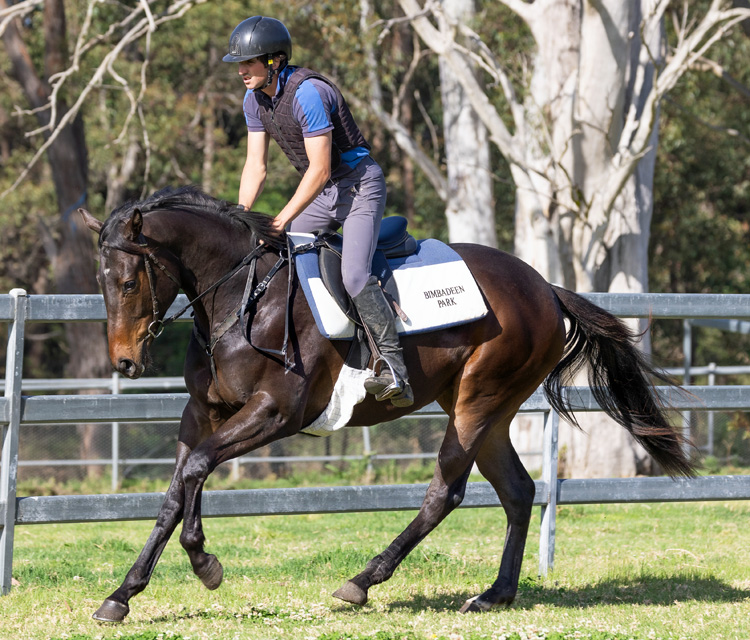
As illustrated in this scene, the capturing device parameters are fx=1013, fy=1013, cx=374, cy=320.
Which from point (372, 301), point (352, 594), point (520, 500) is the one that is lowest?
point (352, 594)

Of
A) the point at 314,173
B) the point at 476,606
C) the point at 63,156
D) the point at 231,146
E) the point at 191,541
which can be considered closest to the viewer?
the point at 191,541

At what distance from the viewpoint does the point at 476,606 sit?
529cm

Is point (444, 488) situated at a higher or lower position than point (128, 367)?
lower

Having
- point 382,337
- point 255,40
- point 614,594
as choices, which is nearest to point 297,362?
point 382,337

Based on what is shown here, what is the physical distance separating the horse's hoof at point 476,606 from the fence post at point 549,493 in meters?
1.02

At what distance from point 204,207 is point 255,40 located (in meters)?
0.86

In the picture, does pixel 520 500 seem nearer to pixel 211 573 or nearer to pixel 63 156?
pixel 211 573

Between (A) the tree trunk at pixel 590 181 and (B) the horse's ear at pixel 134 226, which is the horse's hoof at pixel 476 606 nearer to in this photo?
(B) the horse's ear at pixel 134 226

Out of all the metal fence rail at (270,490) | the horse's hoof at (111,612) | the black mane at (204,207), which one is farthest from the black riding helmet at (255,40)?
the horse's hoof at (111,612)

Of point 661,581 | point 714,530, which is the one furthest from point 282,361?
point 714,530

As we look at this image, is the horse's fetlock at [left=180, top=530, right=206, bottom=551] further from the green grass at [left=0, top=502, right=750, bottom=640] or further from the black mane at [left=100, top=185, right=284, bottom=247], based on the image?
the black mane at [left=100, top=185, right=284, bottom=247]

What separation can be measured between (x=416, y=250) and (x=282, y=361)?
1.08 m

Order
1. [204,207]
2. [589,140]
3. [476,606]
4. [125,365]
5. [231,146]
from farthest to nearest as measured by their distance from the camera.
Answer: [231,146] < [589,140] < [476,606] < [204,207] < [125,365]

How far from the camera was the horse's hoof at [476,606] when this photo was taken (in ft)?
17.3
